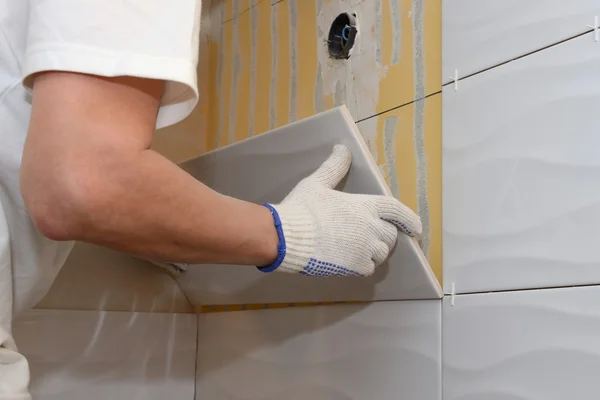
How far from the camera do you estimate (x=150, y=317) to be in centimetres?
154

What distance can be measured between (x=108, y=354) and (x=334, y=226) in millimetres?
789

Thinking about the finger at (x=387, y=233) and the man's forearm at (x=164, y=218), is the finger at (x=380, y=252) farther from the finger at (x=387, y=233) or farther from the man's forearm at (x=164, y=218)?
the man's forearm at (x=164, y=218)

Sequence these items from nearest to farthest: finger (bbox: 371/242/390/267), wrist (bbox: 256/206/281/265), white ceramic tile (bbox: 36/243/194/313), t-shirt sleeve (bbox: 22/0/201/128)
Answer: t-shirt sleeve (bbox: 22/0/201/128) → wrist (bbox: 256/206/281/265) → finger (bbox: 371/242/390/267) → white ceramic tile (bbox: 36/243/194/313)

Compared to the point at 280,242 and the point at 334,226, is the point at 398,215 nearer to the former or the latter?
the point at 334,226

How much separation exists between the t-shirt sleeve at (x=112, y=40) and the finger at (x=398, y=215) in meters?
0.44

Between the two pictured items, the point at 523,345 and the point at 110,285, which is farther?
the point at 110,285

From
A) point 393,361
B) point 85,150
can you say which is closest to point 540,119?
point 393,361

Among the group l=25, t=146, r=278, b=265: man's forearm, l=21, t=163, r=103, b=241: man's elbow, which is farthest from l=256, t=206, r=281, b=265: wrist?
l=21, t=163, r=103, b=241: man's elbow

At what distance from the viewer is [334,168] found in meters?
1.02

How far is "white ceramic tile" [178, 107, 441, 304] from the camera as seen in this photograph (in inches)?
40.9

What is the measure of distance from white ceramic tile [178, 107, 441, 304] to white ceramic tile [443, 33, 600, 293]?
85mm

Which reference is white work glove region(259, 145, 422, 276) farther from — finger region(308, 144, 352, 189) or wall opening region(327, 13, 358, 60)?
wall opening region(327, 13, 358, 60)

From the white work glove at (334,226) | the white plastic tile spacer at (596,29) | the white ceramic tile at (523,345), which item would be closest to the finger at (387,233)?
the white work glove at (334,226)

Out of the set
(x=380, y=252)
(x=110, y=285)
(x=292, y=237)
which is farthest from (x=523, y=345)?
(x=110, y=285)
